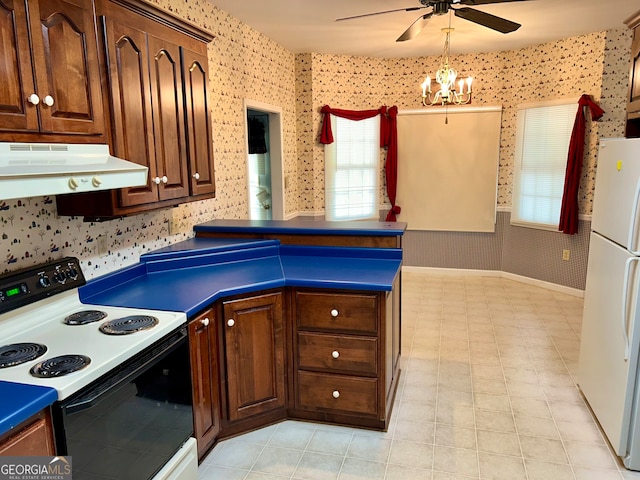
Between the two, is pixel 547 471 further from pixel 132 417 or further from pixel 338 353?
pixel 132 417

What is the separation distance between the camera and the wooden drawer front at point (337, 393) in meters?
2.58

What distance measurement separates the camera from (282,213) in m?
5.03

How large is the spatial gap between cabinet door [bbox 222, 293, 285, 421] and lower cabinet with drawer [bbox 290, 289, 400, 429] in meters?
0.10

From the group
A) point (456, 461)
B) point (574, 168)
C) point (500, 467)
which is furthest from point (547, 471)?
point (574, 168)

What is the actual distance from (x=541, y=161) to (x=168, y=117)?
172 inches

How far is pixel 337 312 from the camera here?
Answer: 8.34 ft

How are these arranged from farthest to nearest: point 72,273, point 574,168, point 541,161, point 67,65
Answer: point 541,161, point 574,168, point 72,273, point 67,65

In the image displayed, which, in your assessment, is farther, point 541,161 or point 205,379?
point 541,161

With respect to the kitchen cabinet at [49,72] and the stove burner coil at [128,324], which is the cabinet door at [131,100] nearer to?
the kitchen cabinet at [49,72]

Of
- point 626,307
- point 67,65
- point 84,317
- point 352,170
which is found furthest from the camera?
point 352,170

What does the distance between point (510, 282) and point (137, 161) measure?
4.77 m

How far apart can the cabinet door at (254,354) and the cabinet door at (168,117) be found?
0.75 meters

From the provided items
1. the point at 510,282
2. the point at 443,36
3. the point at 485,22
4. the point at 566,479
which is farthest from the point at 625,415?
the point at 443,36

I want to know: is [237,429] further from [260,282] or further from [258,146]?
[258,146]
